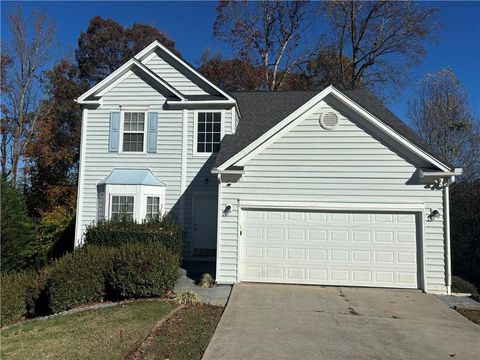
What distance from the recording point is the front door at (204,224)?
14.2m

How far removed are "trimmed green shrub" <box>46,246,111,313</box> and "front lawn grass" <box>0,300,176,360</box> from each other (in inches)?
24.4

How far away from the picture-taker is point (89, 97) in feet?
49.0

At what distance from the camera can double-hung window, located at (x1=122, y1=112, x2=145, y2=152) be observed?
1484 centimetres

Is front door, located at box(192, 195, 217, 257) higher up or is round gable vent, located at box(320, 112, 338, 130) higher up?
round gable vent, located at box(320, 112, 338, 130)

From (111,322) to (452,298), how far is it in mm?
7932

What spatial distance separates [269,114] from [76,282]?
9638 mm

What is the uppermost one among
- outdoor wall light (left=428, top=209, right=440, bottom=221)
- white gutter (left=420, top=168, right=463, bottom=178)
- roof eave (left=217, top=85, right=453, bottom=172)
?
roof eave (left=217, top=85, right=453, bottom=172)

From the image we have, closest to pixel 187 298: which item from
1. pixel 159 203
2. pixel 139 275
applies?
pixel 139 275

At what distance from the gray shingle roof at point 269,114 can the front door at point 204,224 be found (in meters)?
2.41

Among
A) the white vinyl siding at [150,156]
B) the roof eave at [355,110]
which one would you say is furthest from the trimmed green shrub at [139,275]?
the white vinyl siding at [150,156]

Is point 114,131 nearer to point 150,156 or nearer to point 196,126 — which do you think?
point 150,156

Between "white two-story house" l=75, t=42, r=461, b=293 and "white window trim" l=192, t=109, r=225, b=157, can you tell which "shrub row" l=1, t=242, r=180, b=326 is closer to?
"white two-story house" l=75, t=42, r=461, b=293

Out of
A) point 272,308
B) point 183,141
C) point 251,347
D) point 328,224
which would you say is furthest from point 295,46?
point 251,347

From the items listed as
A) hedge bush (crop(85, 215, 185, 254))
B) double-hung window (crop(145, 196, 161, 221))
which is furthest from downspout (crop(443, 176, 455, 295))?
double-hung window (crop(145, 196, 161, 221))
